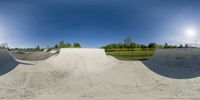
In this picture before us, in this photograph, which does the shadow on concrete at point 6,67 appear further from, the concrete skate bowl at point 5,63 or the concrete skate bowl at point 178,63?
the concrete skate bowl at point 178,63

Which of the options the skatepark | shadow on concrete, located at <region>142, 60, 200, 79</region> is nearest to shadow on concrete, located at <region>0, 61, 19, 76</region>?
the skatepark

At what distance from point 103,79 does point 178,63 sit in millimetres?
4681

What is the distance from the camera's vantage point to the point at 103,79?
324 inches

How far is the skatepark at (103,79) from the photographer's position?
680 cm

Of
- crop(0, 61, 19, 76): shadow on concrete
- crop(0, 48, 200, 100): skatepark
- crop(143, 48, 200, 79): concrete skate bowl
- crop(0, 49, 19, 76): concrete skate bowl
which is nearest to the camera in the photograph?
crop(0, 48, 200, 100): skatepark

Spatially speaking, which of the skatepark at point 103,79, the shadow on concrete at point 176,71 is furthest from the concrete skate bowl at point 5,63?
the shadow on concrete at point 176,71

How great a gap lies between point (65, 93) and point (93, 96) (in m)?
1.23

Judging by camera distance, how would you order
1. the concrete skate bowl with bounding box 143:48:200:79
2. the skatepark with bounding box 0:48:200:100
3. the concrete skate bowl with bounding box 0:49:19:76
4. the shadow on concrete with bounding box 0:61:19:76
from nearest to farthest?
the skatepark with bounding box 0:48:200:100 → the shadow on concrete with bounding box 0:61:19:76 → the concrete skate bowl with bounding box 0:49:19:76 → the concrete skate bowl with bounding box 143:48:200:79

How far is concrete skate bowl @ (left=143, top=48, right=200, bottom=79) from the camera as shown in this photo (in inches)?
337

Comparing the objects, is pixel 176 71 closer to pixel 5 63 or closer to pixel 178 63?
pixel 178 63

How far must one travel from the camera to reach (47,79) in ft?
26.2

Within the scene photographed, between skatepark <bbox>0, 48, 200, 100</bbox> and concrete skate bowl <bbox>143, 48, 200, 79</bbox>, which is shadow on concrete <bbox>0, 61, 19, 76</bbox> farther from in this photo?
concrete skate bowl <bbox>143, 48, 200, 79</bbox>

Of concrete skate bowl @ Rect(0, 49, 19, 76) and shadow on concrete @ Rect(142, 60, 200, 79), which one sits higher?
concrete skate bowl @ Rect(0, 49, 19, 76)

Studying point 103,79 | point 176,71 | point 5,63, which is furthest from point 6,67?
point 176,71
